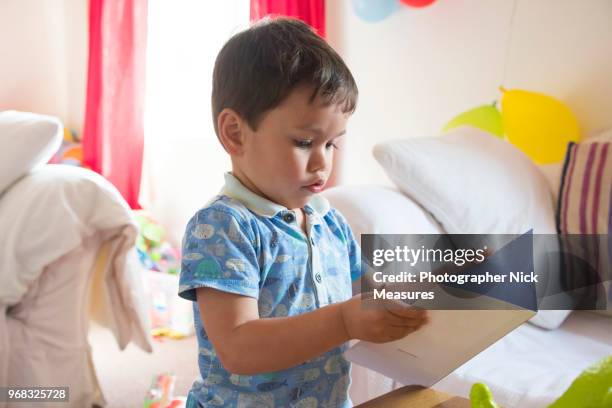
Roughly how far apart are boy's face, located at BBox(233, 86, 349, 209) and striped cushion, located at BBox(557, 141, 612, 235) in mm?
1107

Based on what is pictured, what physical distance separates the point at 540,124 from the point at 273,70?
1.48 m

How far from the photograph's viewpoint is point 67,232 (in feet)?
5.27

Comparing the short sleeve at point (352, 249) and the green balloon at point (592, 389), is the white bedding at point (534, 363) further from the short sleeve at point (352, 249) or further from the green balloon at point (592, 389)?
the green balloon at point (592, 389)

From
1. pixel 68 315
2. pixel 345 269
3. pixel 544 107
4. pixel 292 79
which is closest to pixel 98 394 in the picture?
pixel 68 315

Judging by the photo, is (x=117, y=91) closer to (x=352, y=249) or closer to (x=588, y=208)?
(x=588, y=208)

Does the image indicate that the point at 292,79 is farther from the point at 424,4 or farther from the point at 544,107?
the point at 424,4

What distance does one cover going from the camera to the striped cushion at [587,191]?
1.63m

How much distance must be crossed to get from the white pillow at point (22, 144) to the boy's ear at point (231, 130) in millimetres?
1046

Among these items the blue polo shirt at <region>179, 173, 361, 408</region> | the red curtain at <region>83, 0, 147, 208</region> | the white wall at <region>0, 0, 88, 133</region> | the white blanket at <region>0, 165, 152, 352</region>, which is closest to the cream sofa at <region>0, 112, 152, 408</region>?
the white blanket at <region>0, 165, 152, 352</region>

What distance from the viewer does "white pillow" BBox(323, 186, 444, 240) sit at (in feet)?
4.47

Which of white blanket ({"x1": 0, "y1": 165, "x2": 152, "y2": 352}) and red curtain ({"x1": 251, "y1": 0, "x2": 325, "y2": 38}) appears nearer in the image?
white blanket ({"x1": 0, "y1": 165, "x2": 152, "y2": 352})

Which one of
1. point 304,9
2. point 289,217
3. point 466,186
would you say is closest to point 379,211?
point 466,186

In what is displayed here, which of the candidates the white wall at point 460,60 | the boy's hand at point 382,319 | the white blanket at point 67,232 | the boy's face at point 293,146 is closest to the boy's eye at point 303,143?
the boy's face at point 293,146

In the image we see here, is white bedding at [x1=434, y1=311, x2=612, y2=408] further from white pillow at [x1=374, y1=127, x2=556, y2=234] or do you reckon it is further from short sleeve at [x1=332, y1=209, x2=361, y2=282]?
short sleeve at [x1=332, y1=209, x2=361, y2=282]
